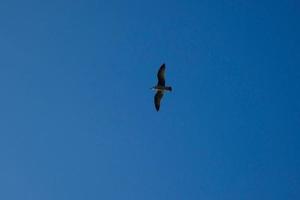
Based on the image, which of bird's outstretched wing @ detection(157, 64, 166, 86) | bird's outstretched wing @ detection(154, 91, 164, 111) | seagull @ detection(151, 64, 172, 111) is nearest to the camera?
bird's outstretched wing @ detection(157, 64, 166, 86)

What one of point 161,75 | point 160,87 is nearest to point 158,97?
point 160,87

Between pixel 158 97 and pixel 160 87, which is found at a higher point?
pixel 160 87

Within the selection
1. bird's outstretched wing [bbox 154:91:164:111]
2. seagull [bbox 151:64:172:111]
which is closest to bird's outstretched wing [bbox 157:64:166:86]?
seagull [bbox 151:64:172:111]

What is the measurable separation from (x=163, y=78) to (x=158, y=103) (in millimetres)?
1987

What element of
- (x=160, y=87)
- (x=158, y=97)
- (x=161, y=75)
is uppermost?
(x=161, y=75)

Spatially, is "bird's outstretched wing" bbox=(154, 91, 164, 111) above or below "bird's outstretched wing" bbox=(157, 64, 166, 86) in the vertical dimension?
below

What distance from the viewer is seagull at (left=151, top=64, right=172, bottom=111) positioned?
8369cm

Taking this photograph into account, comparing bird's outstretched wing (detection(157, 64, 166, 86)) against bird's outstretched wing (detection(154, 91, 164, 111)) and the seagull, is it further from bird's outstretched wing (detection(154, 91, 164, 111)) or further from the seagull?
bird's outstretched wing (detection(154, 91, 164, 111))

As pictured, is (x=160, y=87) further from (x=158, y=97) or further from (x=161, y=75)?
(x=161, y=75)

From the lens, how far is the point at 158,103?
8500 centimetres

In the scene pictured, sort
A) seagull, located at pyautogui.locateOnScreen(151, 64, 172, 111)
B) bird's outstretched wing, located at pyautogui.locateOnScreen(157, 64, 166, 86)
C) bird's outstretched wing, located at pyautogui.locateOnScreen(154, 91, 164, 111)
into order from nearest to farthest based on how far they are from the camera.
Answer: bird's outstretched wing, located at pyautogui.locateOnScreen(157, 64, 166, 86)
seagull, located at pyautogui.locateOnScreen(151, 64, 172, 111)
bird's outstretched wing, located at pyautogui.locateOnScreen(154, 91, 164, 111)

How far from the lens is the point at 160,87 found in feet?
278

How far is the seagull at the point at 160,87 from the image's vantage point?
83688 mm

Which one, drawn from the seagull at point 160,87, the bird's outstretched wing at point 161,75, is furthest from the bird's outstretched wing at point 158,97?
the bird's outstretched wing at point 161,75
